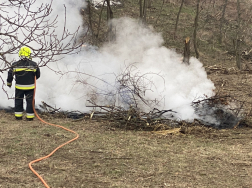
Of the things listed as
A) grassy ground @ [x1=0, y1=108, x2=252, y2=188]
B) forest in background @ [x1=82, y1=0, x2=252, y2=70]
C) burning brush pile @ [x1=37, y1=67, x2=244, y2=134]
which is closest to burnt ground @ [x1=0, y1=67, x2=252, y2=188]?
grassy ground @ [x1=0, y1=108, x2=252, y2=188]

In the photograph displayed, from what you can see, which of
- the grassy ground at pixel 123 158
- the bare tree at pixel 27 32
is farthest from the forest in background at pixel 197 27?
the grassy ground at pixel 123 158

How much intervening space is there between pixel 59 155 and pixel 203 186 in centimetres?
225

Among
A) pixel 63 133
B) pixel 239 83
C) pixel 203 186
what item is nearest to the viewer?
pixel 203 186

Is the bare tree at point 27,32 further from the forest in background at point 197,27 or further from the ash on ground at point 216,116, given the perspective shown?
the forest in background at point 197,27

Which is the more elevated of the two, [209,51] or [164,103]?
[209,51]

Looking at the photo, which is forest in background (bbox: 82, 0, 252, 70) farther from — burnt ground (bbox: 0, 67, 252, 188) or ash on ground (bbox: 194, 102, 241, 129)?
burnt ground (bbox: 0, 67, 252, 188)

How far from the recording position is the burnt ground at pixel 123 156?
3629mm

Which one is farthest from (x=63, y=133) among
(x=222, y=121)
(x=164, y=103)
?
(x=222, y=121)

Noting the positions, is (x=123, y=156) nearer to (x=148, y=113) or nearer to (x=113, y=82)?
(x=148, y=113)

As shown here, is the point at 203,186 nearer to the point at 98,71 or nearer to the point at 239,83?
the point at 98,71

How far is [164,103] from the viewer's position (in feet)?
21.6

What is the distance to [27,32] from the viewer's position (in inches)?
326

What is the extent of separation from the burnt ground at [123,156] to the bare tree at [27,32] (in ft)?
4.58

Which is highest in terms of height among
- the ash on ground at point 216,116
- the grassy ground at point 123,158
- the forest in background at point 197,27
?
the forest in background at point 197,27
